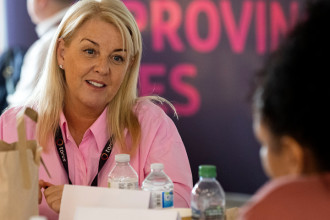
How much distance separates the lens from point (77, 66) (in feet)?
8.68

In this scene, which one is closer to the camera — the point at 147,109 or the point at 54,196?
the point at 54,196

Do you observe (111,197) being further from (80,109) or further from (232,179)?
(232,179)

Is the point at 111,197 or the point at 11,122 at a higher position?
the point at 11,122

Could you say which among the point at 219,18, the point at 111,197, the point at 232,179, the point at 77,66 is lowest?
the point at 232,179

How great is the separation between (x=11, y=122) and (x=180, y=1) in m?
3.00

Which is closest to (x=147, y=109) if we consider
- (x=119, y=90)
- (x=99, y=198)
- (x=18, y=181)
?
(x=119, y=90)

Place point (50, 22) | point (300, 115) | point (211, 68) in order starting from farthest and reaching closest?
1. point (211, 68)
2. point (50, 22)
3. point (300, 115)

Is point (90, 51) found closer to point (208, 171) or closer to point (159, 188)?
point (159, 188)

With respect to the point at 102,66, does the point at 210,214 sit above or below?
below

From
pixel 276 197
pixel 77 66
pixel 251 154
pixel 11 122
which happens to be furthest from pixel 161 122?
pixel 251 154

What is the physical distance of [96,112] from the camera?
2.72m

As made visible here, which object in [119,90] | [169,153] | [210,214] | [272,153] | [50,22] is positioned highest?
[50,22]

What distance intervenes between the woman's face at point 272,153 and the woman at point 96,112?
1.19m

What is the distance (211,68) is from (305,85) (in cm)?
422
